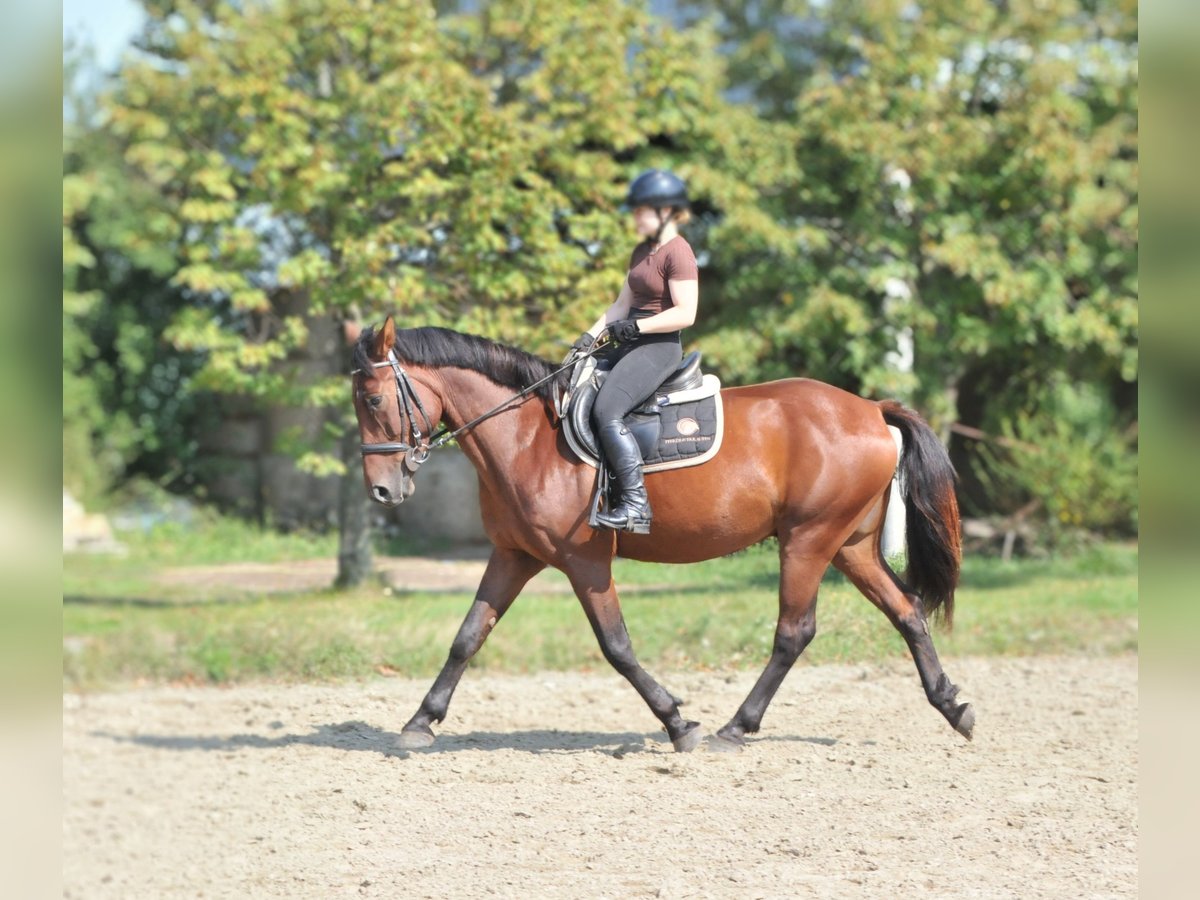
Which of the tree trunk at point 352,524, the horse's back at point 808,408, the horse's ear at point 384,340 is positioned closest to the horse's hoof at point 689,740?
the horse's back at point 808,408

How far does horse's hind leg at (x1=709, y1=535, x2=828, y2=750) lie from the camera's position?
613 cm

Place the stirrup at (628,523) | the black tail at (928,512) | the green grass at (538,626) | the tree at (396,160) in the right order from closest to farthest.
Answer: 1. the stirrup at (628,523)
2. the black tail at (928,512)
3. the green grass at (538,626)
4. the tree at (396,160)

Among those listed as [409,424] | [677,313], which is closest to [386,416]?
[409,424]

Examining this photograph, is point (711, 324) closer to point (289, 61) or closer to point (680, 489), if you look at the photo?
point (289, 61)

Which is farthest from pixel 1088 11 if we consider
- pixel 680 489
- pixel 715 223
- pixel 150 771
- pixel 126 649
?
pixel 150 771

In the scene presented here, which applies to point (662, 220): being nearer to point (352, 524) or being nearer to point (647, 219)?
point (647, 219)

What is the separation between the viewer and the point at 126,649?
7.87 m

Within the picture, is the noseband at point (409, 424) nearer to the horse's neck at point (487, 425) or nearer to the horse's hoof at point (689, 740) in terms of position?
the horse's neck at point (487, 425)

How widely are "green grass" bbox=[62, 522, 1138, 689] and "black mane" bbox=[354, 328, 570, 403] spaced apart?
2.08 metres

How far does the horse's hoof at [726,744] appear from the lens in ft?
20.2

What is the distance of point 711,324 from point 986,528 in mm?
4662

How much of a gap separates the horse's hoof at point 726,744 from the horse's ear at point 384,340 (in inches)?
101

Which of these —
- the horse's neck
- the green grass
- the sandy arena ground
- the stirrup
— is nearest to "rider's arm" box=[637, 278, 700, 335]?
the horse's neck

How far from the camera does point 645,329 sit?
571 centimetres
